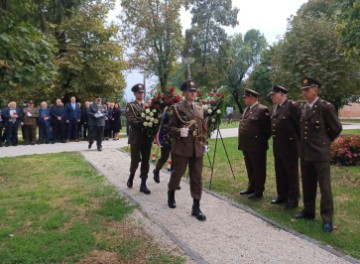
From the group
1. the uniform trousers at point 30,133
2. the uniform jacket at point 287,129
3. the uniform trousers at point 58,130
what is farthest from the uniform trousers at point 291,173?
the uniform trousers at point 30,133

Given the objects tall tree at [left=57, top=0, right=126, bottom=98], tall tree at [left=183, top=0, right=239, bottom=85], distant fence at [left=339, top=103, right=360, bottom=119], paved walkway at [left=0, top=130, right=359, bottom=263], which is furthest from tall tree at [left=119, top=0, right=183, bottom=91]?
paved walkway at [left=0, top=130, right=359, bottom=263]

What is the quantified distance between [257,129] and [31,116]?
1307 cm

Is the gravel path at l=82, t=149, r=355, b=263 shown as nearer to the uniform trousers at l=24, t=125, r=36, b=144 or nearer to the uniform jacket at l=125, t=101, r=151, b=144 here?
the uniform jacket at l=125, t=101, r=151, b=144

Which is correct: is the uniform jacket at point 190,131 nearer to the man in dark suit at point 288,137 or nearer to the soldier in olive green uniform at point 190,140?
the soldier in olive green uniform at point 190,140

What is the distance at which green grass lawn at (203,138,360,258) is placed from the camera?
17.2 ft

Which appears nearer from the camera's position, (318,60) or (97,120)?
(97,120)

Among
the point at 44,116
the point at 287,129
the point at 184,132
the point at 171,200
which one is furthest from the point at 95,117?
the point at 287,129

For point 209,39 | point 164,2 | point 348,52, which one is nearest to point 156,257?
point 348,52

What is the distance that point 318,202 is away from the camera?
6.96 m

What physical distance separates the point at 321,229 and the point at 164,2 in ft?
125

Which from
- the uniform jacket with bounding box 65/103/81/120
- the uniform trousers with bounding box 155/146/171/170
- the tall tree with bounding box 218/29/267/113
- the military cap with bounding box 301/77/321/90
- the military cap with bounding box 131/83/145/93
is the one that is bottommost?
the uniform trousers with bounding box 155/146/171/170

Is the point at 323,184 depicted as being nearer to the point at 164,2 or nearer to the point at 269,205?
the point at 269,205

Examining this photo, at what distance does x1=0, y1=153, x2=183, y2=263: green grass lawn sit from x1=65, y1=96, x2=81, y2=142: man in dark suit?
8449 mm

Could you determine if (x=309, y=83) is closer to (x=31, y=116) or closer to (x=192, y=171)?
(x=192, y=171)
